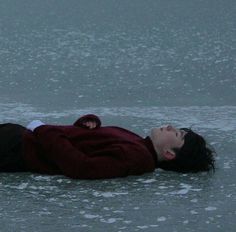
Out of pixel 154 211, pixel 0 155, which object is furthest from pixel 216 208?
pixel 0 155

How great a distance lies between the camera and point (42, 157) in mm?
2641

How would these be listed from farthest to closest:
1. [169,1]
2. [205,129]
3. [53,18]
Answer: [169,1]
[53,18]
[205,129]

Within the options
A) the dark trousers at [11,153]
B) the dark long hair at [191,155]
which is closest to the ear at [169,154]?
the dark long hair at [191,155]

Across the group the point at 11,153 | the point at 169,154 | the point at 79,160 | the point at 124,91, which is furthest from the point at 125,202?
the point at 124,91

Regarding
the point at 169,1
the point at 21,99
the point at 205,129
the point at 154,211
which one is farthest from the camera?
the point at 169,1

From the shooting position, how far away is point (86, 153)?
103 inches

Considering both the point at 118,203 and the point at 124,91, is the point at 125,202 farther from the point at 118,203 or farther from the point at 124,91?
the point at 124,91

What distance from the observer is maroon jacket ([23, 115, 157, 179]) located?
8.31ft

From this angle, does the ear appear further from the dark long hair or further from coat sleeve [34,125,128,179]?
coat sleeve [34,125,128,179]

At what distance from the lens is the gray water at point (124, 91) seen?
2.28m

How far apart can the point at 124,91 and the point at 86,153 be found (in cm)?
157

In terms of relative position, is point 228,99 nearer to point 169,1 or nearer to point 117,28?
point 117,28

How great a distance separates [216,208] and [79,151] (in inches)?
22.1

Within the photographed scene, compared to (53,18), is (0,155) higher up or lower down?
lower down
